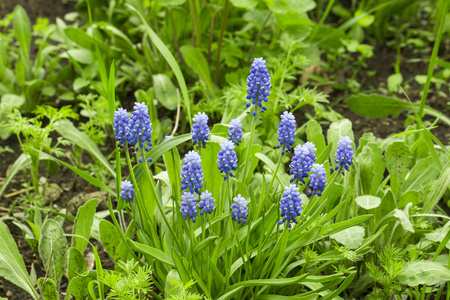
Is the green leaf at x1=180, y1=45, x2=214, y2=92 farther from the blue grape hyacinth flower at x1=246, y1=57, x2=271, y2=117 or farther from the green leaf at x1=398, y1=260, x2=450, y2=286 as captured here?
the green leaf at x1=398, y1=260, x2=450, y2=286

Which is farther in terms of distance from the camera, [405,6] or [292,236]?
[405,6]

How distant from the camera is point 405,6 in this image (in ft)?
13.4

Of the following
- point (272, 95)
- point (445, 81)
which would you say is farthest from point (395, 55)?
point (272, 95)

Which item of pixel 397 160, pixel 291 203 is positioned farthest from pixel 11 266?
pixel 397 160

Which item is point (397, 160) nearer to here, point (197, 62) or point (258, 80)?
point (258, 80)

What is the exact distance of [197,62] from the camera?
3152mm

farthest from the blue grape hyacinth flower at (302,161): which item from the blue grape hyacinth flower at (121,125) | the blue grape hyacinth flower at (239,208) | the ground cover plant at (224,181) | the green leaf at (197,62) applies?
the green leaf at (197,62)

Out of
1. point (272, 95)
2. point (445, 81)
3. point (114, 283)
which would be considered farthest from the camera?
point (445, 81)

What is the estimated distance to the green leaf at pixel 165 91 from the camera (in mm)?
3178

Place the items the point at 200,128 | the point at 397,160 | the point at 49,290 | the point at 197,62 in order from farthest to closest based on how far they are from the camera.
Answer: the point at 197,62 < the point at 397,160 < the point at 49,290 < the point at 200,128

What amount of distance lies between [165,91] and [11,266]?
158 cm

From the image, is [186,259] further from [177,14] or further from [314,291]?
[177,14]

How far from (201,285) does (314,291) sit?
1.35 ft

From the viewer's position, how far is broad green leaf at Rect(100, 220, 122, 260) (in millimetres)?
2022
